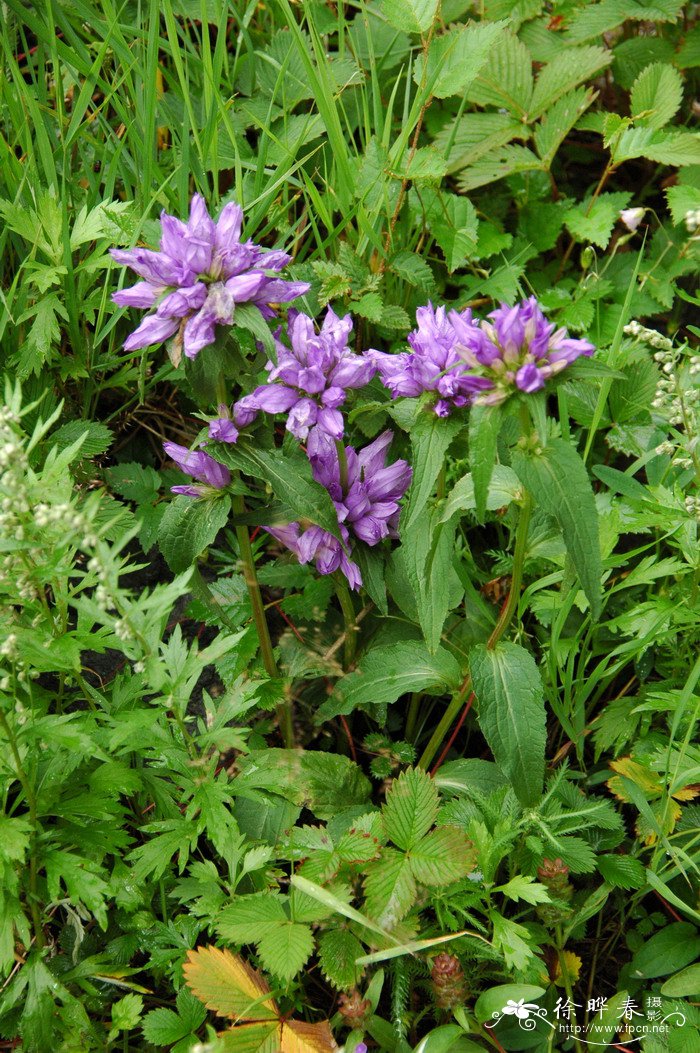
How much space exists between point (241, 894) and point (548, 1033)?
660 mm

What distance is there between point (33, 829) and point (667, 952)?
129 centimetres

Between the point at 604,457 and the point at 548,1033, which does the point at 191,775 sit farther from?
the point at 604,457

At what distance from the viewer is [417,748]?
232cm

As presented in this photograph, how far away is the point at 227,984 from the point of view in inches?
64.9

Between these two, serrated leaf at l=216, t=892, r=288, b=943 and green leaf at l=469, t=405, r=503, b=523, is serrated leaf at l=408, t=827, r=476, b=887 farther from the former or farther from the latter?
green leaf at l=469, t=405, r=503, b=523

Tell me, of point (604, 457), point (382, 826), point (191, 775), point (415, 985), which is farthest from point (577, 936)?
point (604, 457)

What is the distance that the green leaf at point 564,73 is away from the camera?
289 cm

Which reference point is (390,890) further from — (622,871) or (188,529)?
(188,529)

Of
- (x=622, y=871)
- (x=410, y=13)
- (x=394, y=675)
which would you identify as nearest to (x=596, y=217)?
(x=410, y=13)

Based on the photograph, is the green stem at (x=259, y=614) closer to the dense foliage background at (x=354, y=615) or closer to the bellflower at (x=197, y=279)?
the dense foliage background at (x=354, y=615)

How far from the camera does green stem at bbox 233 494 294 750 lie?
1.99 metres

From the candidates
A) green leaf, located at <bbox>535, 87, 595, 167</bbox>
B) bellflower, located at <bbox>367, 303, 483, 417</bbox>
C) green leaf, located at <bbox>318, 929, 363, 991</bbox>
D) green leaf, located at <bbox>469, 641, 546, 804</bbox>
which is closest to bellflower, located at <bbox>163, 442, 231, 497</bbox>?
bellflower, located at <bbox>367, 303, 483, 417</bbox>

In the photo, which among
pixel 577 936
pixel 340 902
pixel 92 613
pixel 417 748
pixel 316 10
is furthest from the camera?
pixel 316 10

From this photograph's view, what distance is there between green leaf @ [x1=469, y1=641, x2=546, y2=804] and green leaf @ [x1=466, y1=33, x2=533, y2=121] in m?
1.94
